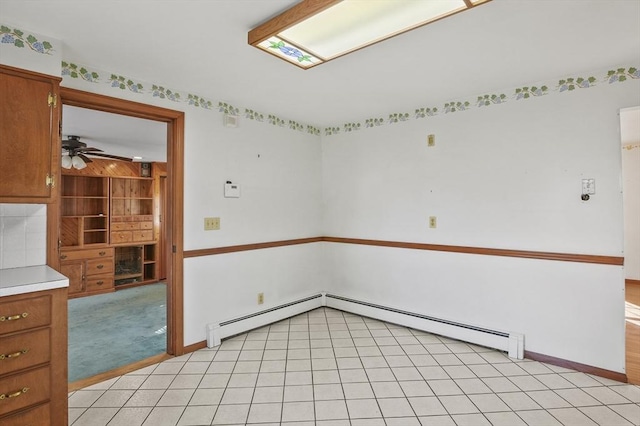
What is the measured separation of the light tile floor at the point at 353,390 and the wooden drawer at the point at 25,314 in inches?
30.7

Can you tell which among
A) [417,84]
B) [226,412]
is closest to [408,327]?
[226,412]

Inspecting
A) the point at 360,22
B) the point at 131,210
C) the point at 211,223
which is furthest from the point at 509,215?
the point at 131,210

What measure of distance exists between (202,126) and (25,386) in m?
2.21

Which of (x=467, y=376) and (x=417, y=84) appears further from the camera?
(x=417, y=84)

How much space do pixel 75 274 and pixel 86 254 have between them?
1.09ft

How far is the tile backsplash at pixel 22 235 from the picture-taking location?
6.47 ft

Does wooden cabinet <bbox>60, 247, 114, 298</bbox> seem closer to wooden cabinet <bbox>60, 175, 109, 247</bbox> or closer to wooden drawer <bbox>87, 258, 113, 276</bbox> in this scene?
wooden drawer <bbox>87, 258, 113, 276</bbox>

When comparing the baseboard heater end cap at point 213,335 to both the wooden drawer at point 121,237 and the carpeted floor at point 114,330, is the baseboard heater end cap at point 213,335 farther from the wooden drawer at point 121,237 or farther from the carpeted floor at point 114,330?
the wooden drawer at point 121,237

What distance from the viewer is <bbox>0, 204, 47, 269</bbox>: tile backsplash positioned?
197 cm

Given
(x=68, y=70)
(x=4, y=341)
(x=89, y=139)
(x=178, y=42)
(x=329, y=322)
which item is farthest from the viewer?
(x=89, y=139)

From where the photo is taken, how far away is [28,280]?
167 centimetres

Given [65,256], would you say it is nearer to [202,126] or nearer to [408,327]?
[202,126]

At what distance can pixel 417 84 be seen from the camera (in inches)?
109

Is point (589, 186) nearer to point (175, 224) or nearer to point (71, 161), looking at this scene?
point (175, 224)
